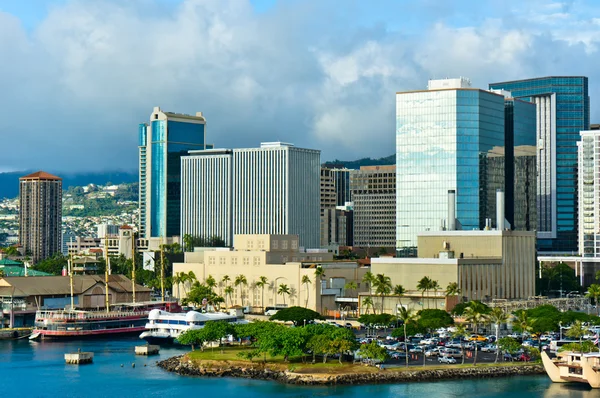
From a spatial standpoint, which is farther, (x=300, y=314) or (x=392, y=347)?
(x=300, y=314)

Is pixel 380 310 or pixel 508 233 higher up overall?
pixel 508 233

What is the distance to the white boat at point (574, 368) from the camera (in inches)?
4651

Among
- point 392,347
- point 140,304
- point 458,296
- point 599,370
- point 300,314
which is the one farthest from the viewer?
point 140,304

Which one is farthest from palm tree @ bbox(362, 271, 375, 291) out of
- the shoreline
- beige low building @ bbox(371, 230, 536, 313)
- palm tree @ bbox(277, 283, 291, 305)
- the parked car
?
the shoreline

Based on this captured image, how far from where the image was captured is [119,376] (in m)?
130

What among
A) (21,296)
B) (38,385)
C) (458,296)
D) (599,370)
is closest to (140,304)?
(21,296)

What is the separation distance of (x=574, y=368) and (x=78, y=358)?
6222 cm

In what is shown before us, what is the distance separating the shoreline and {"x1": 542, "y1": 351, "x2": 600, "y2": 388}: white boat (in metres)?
4.62

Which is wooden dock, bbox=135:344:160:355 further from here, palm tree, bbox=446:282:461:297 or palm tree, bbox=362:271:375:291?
palm tree, bbox=446:282:461:297

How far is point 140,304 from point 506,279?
6464cm

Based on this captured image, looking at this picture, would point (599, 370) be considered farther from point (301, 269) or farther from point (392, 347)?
point (301, 269)

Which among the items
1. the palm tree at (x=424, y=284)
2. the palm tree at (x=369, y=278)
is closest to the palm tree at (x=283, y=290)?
the palm tree at (x=369, y=278)

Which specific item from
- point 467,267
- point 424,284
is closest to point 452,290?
point 424,284

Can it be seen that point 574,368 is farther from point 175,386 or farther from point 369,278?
point 369,278
